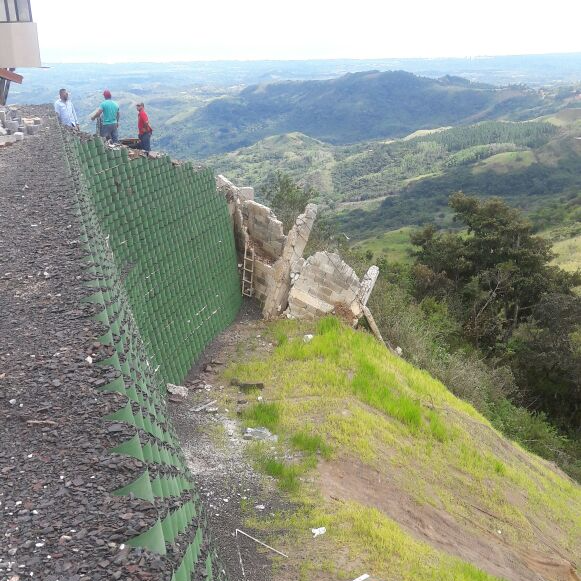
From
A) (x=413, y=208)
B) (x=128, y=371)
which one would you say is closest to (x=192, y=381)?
(x=128, y=371)

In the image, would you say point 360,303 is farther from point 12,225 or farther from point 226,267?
point 12,225

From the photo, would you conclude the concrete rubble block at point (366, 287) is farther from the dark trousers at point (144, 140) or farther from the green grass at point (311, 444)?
the dark trousers at point (144, 140)

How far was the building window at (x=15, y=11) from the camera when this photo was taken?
28781 mm

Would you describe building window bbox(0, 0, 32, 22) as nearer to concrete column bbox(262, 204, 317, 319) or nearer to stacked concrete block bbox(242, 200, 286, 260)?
stacked concrete block bbox(242, 200, 286, 260)

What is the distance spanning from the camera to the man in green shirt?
56.6 ft

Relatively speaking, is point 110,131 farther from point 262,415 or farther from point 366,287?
point 262,415

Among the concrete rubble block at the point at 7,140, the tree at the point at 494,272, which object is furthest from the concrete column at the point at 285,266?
the tree at the point at 494,272

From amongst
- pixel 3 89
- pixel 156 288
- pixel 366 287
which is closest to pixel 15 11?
pixel 3 89

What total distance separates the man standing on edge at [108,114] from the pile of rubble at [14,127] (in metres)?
1.64

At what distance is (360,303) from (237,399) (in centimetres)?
603

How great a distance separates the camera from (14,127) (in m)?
15.4

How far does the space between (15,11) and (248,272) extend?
67.6 feet

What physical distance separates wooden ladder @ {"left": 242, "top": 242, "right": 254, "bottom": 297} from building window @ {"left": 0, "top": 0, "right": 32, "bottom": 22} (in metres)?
19.0

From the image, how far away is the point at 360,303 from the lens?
57.0 ft
